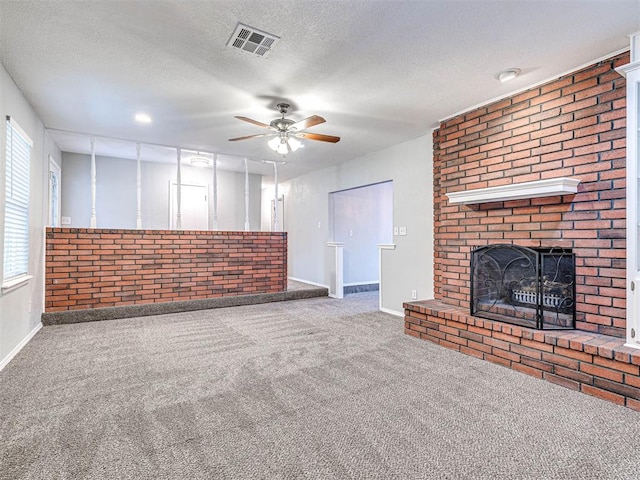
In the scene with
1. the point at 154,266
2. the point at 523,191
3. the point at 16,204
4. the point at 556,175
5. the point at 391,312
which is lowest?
the point at 391,312

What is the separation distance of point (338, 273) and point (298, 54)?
4.30 meters

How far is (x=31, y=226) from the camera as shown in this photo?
3.71m

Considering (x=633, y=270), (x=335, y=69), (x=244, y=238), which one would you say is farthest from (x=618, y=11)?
(x=244, y=238)

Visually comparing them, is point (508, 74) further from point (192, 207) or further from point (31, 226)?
point (192, 207)

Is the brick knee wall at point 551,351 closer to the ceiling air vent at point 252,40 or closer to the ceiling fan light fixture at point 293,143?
the ceiling fan light fixture at point 293,143

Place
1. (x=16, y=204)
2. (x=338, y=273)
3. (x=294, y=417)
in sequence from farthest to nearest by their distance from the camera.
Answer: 1. (x=338, y=273)
2. (x=16, y=204)
3. (x=294, y=417)

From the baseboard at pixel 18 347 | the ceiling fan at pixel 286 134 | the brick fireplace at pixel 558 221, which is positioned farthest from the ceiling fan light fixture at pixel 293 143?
the baseboard at pixel 18 347

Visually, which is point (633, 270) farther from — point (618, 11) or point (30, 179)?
point (30, 179)

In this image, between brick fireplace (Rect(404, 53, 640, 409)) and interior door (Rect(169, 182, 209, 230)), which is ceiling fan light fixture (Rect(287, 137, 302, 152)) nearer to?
brick fireplace (Rect(404, 53, 640, 409))

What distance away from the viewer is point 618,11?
2129mm

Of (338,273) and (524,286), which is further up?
(524,286)

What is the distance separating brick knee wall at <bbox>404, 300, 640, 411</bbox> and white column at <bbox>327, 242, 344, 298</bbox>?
2.83 meters

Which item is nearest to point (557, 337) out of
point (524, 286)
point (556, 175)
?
point (524, 286)

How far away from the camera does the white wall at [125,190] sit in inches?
231
